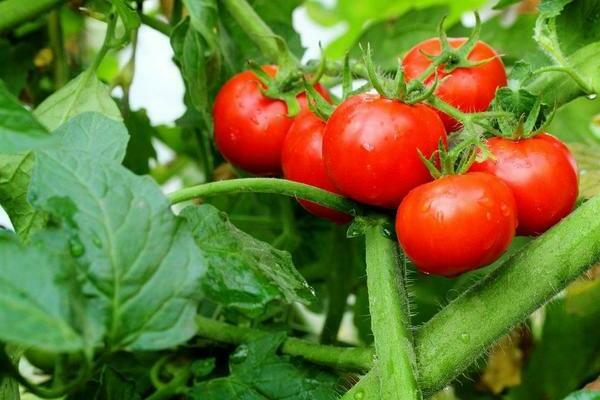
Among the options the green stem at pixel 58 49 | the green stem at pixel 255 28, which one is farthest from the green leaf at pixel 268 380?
the green stem at pixel 58 49

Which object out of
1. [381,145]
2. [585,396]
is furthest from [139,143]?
[585,396]

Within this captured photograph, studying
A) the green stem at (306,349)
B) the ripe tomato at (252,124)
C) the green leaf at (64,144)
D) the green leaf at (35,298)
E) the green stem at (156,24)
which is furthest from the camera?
the green stem at (156,24)

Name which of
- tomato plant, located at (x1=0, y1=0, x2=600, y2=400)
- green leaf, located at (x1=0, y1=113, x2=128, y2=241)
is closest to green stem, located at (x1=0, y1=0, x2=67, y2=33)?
tomato plant, located at (x1=0, y1=0, x2=600, y2=400)

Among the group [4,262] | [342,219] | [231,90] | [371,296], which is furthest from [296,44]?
[4,262]

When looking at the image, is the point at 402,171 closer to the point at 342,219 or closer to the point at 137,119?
the point at 342,219

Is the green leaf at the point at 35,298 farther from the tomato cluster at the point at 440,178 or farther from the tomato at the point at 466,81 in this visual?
the tomato at the point at 466,81

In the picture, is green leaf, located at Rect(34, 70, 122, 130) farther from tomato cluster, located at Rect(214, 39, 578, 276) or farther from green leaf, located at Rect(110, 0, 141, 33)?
tomato cluster, located at Rect(214, 39, 578, 276)
